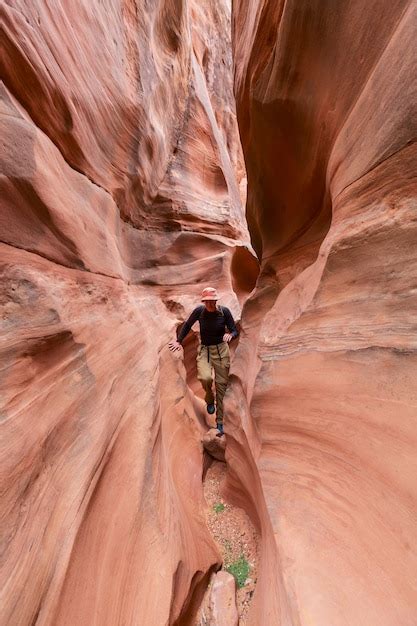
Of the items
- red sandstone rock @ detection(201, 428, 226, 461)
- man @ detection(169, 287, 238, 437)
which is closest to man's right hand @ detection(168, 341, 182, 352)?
man @ detection(169, 287, 238, 437)

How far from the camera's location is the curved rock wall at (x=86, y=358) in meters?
1.51

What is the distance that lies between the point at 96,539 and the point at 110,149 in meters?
3.78

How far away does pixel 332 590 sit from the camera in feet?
4.39

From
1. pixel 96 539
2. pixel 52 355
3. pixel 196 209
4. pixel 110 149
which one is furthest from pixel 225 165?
pixel 96 539

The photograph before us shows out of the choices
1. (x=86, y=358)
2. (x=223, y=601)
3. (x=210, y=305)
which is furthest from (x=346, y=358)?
(x=210, y=305)

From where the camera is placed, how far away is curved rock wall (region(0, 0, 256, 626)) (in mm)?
1507

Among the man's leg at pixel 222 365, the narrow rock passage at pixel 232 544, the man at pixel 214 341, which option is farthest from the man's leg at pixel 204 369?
the narrow rock passage at pixel 232 544

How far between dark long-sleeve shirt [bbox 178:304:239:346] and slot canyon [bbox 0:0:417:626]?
1.45ft

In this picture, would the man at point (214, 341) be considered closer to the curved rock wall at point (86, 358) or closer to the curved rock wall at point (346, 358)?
the curved rock wall at point (86, 358)

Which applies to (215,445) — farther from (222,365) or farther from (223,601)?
(223,601)

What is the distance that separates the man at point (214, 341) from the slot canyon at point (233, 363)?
0.41m

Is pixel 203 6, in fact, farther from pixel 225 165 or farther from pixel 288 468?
pixel 288 468

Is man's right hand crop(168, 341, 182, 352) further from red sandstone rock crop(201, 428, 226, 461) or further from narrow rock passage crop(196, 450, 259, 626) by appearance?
narrow rock passage crop(196, 450, 259, 626)

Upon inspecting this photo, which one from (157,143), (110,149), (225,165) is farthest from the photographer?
(225,165)
